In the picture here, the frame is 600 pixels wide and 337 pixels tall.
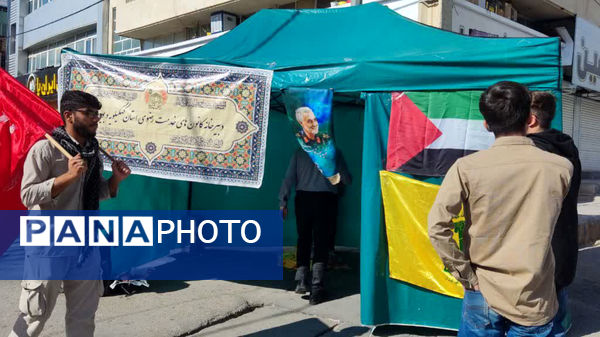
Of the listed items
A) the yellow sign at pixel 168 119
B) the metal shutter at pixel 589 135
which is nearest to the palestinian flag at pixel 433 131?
the yellow sign at pixel 168 119

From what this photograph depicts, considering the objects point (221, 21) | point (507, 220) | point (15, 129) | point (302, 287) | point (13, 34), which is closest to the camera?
point (507, 220)

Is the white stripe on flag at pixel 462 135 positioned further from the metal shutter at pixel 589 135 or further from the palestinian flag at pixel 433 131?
the metal shutter at pixel 589 135

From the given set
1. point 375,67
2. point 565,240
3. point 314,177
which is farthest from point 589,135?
point 565,240

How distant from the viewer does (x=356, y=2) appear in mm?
9438

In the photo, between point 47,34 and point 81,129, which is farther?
point 47,34

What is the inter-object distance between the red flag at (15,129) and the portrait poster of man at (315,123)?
215cm

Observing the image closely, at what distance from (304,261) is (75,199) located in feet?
8.97

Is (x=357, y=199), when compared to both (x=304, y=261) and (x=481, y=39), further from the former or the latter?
(x=481, y=39)

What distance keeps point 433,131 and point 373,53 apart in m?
0.92

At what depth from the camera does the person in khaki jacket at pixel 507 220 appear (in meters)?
2.02

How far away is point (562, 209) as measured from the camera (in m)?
2.80

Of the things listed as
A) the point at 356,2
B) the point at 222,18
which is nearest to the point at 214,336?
the point at 356,2

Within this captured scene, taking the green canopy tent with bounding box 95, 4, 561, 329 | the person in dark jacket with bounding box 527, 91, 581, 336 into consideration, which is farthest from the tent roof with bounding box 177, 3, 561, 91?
the person in dark jacket with bounding box 527, 91, 581, 336

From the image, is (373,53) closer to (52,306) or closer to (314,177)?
(314,177)
